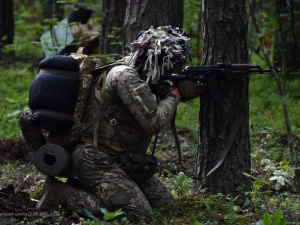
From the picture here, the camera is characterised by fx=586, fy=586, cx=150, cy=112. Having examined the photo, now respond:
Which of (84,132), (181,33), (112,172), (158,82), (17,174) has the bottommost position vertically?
(17,174)

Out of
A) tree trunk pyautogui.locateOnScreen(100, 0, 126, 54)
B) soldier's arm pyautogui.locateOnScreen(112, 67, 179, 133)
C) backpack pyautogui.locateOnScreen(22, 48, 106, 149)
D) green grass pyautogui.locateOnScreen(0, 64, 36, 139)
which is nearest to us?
soldier's arm pyautogui.locateOnScreen(112, 67, 179, 133)

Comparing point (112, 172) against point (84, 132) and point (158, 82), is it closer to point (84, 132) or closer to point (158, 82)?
point (84, 132)

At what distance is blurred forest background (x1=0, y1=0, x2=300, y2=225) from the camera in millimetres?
5559

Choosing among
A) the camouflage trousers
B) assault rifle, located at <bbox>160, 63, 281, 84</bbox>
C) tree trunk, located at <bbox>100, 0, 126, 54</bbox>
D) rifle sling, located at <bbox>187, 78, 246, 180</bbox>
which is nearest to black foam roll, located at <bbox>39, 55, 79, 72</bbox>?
the camouflage trousers

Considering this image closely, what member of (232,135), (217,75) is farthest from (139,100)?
(232,135)

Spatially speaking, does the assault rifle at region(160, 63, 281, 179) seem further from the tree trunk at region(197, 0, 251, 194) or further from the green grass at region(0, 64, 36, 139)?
the green grass at region(0, 64, 36, 139)

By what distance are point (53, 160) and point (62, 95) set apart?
0.67 metres

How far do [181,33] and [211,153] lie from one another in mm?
1235

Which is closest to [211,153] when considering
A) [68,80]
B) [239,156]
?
[239,156]

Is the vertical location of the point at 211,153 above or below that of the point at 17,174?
above

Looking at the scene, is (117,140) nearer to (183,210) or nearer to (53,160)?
(53,160)

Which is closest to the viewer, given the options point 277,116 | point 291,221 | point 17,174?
point 291,221

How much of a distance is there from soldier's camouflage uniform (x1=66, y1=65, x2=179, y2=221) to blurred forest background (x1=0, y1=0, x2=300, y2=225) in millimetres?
224

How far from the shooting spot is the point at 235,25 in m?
5.64
